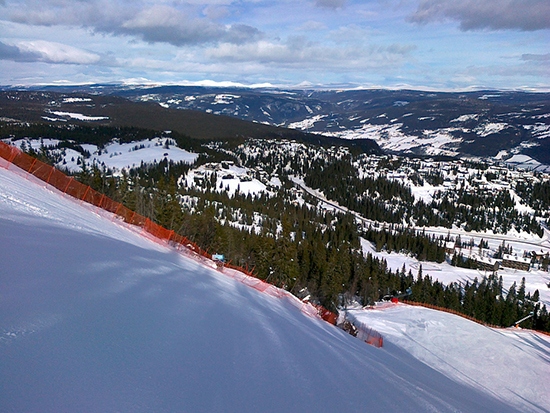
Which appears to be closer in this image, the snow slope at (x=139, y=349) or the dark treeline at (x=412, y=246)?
the snow slope at (x=139, y=349)

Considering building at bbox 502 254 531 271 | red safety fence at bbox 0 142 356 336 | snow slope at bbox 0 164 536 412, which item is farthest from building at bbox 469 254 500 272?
snow slope at bbox 0 164 536 412

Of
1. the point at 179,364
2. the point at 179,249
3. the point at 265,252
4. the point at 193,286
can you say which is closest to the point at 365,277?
the point at 265,252

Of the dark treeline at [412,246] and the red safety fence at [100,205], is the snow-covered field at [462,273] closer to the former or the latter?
the dark treeline at [412,246]

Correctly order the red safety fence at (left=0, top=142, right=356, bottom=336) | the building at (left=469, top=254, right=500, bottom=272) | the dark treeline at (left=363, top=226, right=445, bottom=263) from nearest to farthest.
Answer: the red safety fence at (left=0, top=142, right=356, bottom=336) → the building at (left=469, top=254, right=500, bottom=272) → the dark treeline at (left=363, top=226, right=445, bottom=263)

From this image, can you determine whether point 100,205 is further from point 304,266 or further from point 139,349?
point 304,266

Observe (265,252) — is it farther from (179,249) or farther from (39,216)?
(39,216)

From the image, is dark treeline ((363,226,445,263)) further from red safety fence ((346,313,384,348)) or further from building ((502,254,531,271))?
red safety fence ((346,313,384,348))

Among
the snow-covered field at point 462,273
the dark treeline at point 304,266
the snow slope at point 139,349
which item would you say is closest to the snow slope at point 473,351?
the snow slope at point 139,349

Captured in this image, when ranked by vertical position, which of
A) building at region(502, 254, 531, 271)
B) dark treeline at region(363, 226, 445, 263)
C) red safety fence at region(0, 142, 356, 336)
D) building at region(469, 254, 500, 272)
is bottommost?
building at region(502, 254, 531, 271)
